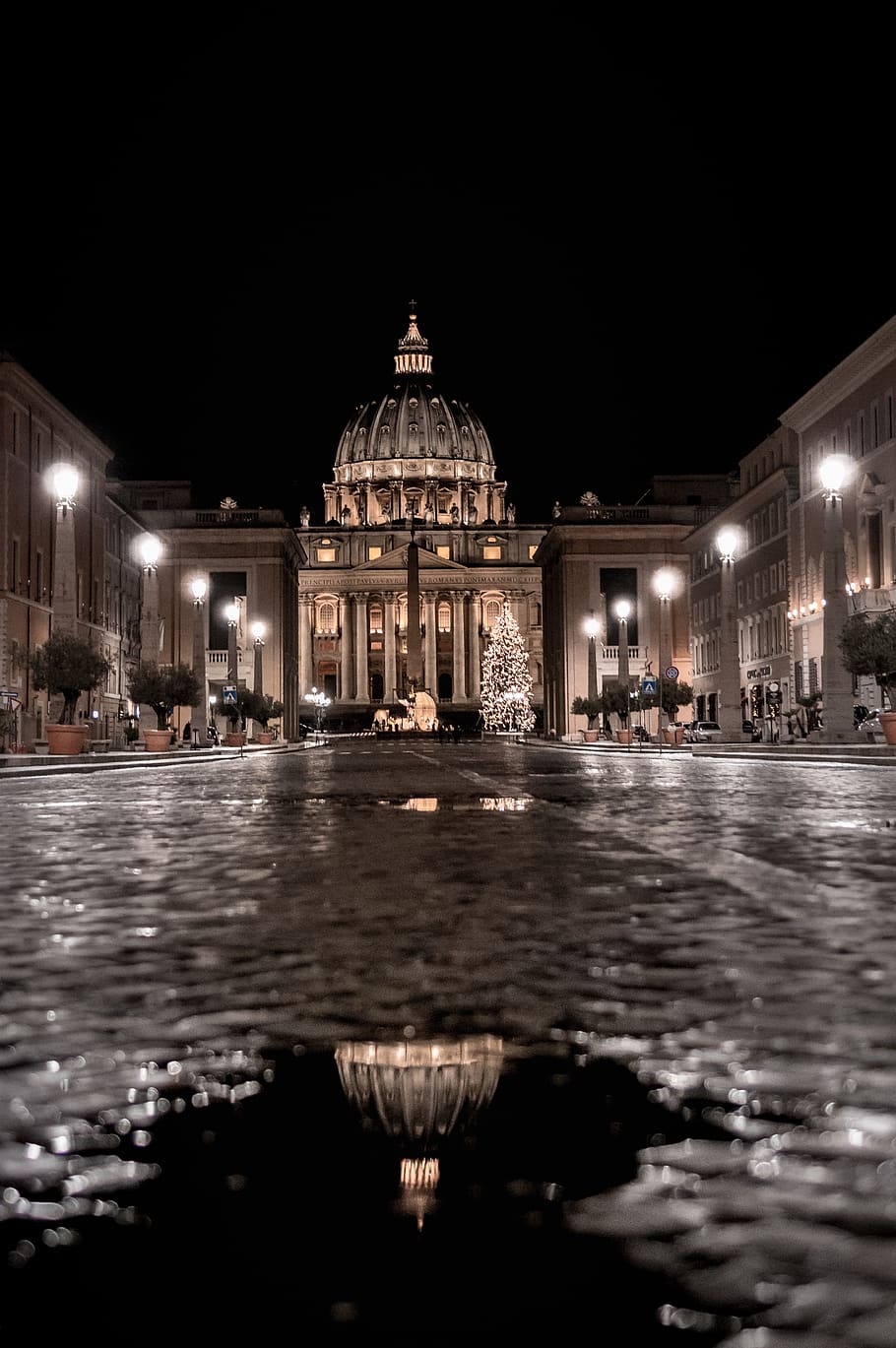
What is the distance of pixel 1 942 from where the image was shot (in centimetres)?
697

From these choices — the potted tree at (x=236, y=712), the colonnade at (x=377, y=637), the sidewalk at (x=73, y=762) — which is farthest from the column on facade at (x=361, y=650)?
the sidewalk at (x=73, y=762)

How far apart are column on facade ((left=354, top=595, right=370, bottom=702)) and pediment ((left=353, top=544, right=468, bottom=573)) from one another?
3.84 meters

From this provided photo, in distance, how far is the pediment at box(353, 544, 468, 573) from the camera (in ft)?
604

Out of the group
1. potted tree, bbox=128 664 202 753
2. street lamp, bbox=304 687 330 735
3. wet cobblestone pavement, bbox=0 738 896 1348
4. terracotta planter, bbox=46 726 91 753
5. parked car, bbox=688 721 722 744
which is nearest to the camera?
wet cobblestone pavement, bbox=0 738 896 1348

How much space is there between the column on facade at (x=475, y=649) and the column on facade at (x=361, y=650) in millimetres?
12208

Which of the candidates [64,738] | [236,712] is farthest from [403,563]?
[64,738]

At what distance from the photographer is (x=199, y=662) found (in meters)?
65.3

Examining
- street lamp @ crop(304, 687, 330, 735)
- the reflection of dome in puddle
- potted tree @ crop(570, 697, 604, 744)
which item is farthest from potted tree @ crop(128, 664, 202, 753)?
street lamp @ crop(304, 687, 330, 735)

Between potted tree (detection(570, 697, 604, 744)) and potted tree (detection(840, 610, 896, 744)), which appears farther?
potted tree (detection(570, 697, 604, 744))

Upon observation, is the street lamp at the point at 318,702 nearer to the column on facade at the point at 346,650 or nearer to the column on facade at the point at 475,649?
the column on facade at the point at 346,650

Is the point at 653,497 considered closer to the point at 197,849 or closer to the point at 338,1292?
the point at 197,849

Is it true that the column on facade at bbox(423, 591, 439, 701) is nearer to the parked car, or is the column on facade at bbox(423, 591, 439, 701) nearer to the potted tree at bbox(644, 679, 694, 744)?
the potted tree at bbox(644, 679, 694, 744)

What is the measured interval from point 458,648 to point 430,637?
4536 mm

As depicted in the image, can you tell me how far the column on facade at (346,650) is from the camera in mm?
184875
